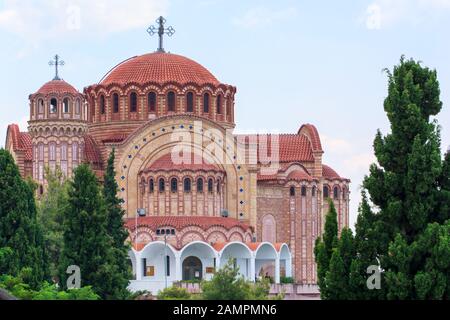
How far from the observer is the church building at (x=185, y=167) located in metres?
79.0

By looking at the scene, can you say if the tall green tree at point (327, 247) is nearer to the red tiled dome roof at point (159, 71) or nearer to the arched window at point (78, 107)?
the arched window at point (78, 107)

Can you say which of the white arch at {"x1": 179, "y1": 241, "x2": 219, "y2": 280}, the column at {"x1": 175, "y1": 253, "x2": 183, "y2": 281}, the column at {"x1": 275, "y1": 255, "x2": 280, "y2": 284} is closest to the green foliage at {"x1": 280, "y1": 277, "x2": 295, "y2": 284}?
the column at {"x1": 275, "y1": 255, "x2": 280, "y2": 284}

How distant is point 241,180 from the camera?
82.6 meters

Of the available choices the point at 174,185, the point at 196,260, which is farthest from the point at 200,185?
the point at 196,260

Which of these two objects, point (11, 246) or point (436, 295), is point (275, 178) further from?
point (436, 295)

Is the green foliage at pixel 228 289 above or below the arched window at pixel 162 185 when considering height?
below

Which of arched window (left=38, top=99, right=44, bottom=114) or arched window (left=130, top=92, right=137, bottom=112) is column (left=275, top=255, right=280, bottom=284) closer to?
arched window (left=130, top=92, right=137, bottom=112)

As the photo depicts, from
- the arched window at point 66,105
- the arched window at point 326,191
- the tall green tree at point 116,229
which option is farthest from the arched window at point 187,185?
the arched window at point 326,191

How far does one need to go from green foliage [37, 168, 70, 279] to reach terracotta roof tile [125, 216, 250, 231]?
15.5ft

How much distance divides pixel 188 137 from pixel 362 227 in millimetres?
47514

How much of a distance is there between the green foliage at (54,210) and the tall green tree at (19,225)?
30.1 ft

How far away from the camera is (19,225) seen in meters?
55.2
